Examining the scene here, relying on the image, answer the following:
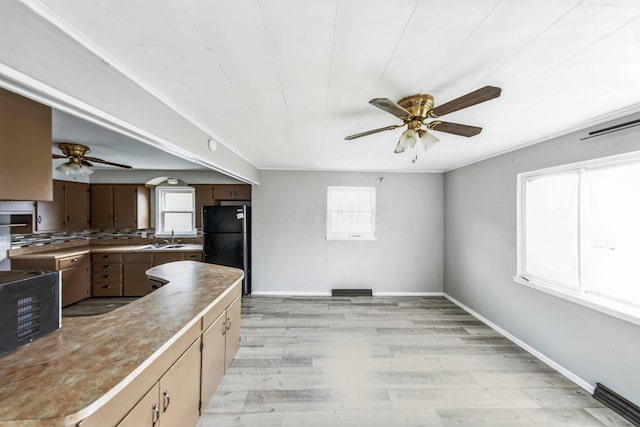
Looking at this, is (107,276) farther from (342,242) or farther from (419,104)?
(419,104)

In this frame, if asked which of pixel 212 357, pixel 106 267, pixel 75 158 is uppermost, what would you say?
pixel 75 158

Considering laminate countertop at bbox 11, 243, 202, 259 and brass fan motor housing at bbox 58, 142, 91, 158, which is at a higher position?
brass fan motor housing at bbox 58, 142, 91, 158

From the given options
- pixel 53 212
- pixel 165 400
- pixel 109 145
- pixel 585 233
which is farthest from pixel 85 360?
pixel 53 212

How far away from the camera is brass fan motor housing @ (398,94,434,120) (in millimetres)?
1570

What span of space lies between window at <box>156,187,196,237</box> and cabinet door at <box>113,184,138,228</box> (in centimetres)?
41

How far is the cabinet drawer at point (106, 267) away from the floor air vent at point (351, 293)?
376 cm

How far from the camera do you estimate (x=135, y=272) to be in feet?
13.9

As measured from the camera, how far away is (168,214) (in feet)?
16.1

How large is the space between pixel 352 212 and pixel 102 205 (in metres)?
4.58

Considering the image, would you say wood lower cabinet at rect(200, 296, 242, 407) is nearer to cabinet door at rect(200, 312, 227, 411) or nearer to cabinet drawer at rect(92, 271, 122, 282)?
cabinet door at rect(200, 312, 227, 411)


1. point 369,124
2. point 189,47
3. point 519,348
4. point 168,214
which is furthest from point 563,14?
point 168,214

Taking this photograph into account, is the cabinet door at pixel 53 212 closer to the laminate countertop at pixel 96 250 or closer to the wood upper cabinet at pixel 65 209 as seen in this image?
the wood upper cabinet at pixel 65 209

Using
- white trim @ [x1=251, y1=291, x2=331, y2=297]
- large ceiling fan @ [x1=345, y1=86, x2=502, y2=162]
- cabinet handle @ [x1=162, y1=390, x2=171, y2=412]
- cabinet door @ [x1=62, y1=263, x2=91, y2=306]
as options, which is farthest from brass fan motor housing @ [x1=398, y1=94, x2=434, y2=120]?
cabinet door @ [x1=62, y1=263, x2=91, y2=306]

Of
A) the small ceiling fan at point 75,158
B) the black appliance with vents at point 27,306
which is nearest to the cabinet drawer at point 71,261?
the small ceiling fan at point 75,158
